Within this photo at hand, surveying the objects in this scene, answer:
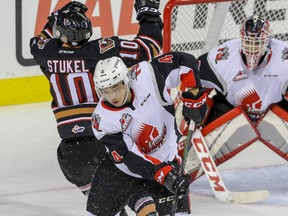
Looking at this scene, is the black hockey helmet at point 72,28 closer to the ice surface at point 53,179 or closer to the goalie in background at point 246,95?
the goalie in background at point 246,95

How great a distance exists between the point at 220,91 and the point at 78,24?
951 millimetres

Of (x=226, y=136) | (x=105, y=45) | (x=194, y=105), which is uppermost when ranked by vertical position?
(x=105, y=45)

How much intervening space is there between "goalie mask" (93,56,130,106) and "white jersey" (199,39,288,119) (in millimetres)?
1063

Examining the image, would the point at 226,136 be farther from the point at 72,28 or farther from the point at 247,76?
the point at 72,28

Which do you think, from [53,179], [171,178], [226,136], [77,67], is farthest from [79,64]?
[53,179]

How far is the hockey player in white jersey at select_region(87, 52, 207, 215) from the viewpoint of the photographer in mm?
3625

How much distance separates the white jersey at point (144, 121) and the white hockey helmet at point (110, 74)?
0.11 meters

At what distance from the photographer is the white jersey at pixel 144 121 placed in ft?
12.1

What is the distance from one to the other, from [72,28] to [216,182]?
43.7 inches

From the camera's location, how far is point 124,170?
3.82 meters

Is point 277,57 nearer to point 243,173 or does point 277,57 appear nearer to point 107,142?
point 243,173

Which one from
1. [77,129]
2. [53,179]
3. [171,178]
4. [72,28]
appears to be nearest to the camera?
[171,178]

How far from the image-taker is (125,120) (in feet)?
12.1

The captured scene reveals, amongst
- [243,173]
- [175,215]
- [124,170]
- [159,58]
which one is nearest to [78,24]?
[159,58]
